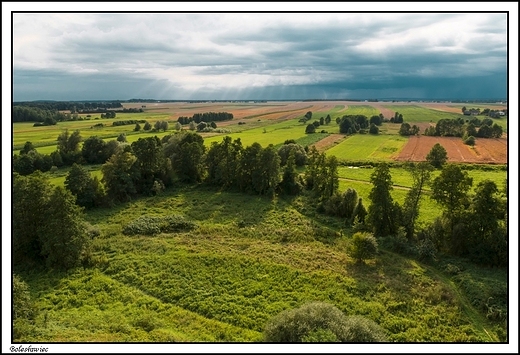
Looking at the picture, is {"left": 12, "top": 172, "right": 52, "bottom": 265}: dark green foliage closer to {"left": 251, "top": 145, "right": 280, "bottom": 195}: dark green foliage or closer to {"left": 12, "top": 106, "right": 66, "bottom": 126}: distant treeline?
{"left": 251, "top": 145, "right": 280, "bottom": 195}: dark green foliage

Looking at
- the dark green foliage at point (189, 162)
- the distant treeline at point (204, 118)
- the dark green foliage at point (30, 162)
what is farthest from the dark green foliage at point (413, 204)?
the distant treeline at point (204, 118)

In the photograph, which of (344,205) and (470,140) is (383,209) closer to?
(344,205)

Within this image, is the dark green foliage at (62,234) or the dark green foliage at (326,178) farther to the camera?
the dark green foliage at (326,178)

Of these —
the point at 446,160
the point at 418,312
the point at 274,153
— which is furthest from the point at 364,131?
the point at 418,312

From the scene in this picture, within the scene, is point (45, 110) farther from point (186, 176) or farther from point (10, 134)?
point (10, 134)

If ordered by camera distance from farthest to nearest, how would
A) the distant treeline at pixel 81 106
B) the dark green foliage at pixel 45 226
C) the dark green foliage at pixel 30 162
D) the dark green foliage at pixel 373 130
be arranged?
the dark green foliage at pixel 373 130, the distant treeline at pixel 81 106, the dark green foliage at pixel 30 162, the dark green foliage at pixel 45 226

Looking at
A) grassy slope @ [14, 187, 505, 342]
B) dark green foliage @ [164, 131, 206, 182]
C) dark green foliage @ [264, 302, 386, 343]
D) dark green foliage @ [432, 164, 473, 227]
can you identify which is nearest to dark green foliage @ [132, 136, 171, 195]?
dark green foliage @ [164, 131, 206, 182]

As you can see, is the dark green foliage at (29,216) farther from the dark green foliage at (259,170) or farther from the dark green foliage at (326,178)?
the dark green foliage at (326,178)
